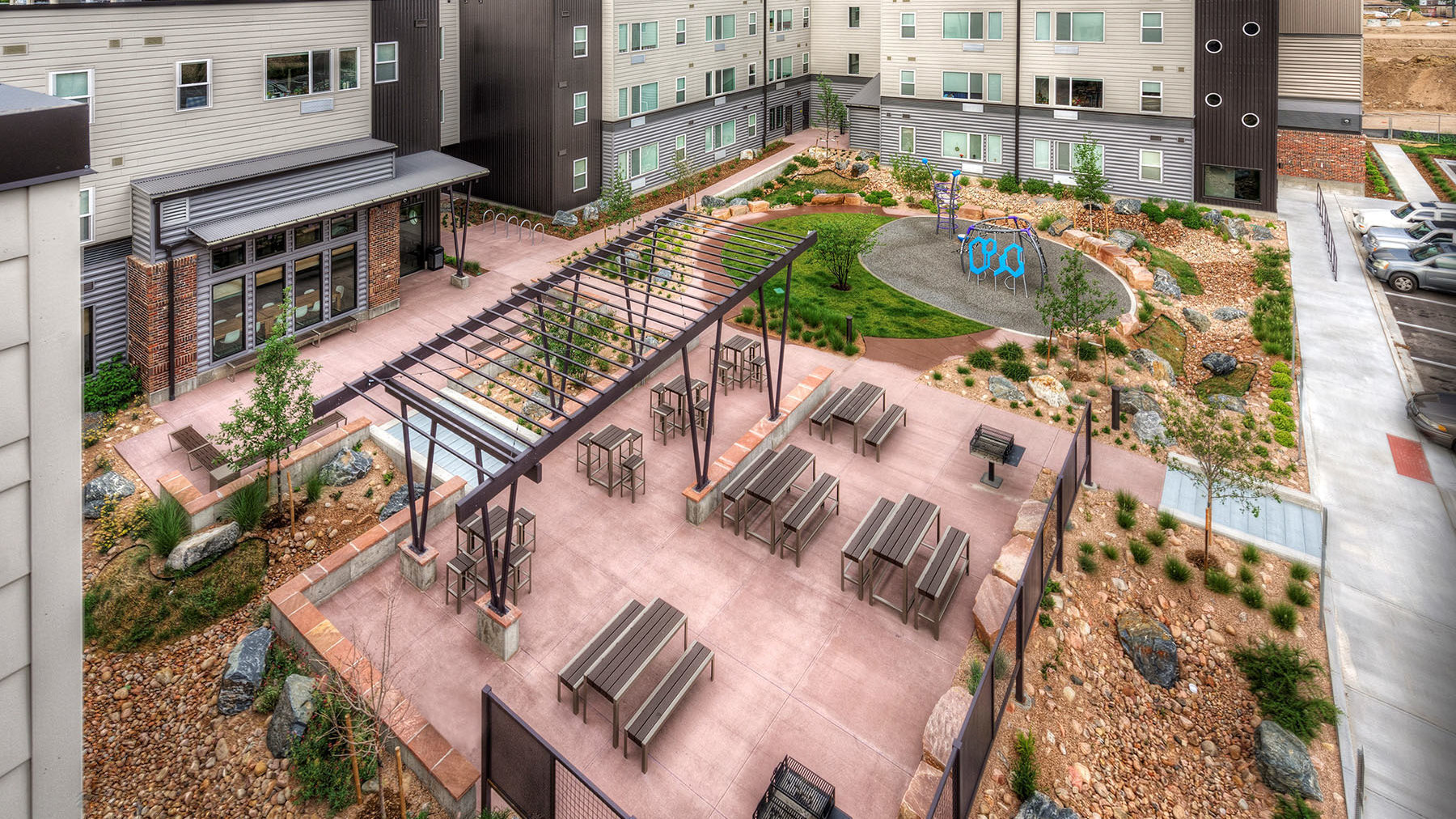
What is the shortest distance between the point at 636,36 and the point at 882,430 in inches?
984

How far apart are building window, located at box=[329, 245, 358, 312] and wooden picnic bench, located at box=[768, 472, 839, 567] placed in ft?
49.9

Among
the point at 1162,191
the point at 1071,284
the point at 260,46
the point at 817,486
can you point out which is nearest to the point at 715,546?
the point at 817,486

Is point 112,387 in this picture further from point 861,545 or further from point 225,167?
point 861,545

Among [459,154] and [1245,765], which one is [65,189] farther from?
[459,154]

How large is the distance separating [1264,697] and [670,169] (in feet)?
107

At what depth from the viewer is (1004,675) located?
10445 mm

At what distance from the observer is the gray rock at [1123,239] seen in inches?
1087

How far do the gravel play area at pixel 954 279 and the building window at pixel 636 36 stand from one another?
44.9 feet

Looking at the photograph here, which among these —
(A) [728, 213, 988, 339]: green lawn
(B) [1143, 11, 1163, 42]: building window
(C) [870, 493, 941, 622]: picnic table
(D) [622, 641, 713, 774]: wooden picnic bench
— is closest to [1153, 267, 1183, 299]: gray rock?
(A) [728, 213, 988, 339]: green lawn

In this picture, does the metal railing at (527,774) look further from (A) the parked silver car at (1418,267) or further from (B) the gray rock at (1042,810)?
(A) the parked silver car at (1418,267)

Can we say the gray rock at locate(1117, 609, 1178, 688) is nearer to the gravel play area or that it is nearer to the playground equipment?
the gravel play area

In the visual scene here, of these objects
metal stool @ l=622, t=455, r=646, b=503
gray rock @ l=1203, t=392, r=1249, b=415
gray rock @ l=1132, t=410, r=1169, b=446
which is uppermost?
gray rock @ l=1203, t=392, r=1249, b=415

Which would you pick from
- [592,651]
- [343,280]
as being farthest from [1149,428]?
[343,280]

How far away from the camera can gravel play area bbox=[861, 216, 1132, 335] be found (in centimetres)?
2306
